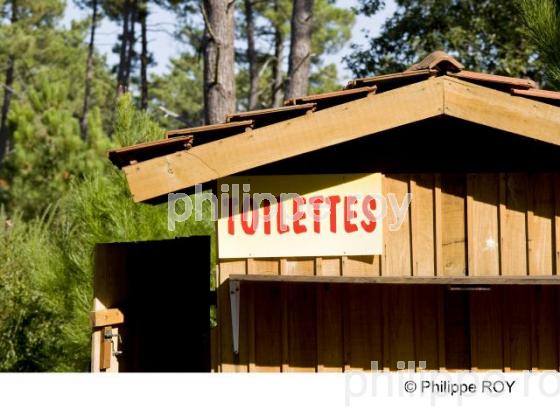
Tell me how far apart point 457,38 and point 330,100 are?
13557 mm

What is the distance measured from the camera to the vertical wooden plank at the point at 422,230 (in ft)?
17.6

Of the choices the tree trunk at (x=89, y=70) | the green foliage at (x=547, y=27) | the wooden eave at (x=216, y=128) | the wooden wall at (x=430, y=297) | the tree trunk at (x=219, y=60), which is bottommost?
the wooden wall at (x=430, y=297)

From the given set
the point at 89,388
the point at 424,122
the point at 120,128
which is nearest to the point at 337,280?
the point at 424,122

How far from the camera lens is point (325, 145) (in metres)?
5.18

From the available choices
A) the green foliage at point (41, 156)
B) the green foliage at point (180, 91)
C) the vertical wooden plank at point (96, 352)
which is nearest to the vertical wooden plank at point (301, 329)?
the vertical wooden plank at point (96, 352)

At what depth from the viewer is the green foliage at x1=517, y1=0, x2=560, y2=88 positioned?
685 centimetres

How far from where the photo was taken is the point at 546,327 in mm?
5398

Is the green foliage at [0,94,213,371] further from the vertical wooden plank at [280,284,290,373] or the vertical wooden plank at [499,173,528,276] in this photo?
the vertical wooden plank at [499,173,528,276]

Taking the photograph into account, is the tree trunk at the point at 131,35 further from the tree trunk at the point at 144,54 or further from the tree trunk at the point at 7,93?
the tree trunk at the point at 7,93

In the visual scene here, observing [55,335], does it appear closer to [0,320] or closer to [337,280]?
[0,320]

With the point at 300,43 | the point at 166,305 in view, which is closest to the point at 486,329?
the point at 166,305

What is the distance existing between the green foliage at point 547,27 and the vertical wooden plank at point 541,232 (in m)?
1.74

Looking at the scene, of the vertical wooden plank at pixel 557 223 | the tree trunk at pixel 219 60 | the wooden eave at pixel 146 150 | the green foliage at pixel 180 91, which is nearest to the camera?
the wooden eave at pixel 146 150

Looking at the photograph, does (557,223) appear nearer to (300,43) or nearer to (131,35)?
(300,43)
